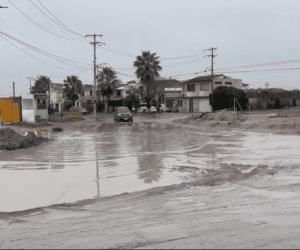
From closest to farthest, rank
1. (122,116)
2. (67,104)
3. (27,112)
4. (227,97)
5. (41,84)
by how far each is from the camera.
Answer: (27,112) < (122,116) < (227,97) < (67,104) < (41,84)

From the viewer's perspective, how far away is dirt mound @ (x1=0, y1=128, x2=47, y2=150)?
2658 cm

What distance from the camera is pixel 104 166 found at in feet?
62.3

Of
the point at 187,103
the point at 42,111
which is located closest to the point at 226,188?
the point at 42,111

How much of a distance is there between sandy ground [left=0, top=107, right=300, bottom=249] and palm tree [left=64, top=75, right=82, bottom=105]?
125m

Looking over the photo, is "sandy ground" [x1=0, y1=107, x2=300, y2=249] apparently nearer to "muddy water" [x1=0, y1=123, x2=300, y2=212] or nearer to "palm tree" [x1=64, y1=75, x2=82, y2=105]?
"muddy water" [x1=0, y1=123, x2=300, y2=212]

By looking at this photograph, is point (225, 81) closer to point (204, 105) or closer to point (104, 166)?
point (204, 105)

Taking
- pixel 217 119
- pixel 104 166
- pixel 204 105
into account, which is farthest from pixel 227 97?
pixel 104 166

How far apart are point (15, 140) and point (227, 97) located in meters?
55.0

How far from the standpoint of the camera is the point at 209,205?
36.4 feet

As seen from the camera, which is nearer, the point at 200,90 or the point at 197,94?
the point at 200,90

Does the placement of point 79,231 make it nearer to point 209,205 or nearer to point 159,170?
point 209,205

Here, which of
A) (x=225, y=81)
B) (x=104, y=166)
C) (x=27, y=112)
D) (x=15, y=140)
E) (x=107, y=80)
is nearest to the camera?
(x=104, y=166)

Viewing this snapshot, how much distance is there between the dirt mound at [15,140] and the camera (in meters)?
26.6

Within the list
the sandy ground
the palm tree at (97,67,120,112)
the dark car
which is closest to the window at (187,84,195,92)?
the palm tree at (97,67,120,112)
